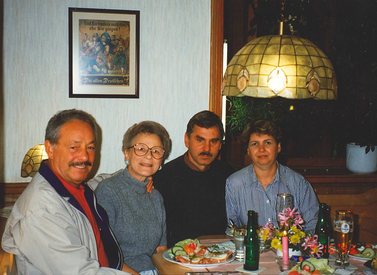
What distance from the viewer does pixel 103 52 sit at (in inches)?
106

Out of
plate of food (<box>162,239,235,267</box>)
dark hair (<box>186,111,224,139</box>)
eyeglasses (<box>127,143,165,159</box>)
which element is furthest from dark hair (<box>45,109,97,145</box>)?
dark hair (<box>186,111,224,139</box>)

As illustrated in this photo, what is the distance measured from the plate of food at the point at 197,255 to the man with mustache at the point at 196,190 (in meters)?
0.63

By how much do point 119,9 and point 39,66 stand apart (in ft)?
2.19

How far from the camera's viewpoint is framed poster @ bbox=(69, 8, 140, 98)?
2654mm

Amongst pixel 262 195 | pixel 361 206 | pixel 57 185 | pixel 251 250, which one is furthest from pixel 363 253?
pixel 57 185

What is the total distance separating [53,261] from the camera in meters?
1.53

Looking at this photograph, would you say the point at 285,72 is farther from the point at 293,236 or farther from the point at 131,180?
the point at 131,180

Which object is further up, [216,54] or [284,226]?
[216,54]

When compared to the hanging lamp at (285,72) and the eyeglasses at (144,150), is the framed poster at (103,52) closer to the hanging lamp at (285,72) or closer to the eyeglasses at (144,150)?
the eyeglasses at (144,150)

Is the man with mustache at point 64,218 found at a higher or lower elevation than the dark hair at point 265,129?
lower

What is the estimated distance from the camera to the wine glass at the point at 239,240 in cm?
180

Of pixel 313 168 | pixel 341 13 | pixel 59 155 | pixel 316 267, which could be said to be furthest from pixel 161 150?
pixel 341 13

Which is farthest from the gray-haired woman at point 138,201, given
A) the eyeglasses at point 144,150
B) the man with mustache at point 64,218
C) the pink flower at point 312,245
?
the pink flower at point 312,245

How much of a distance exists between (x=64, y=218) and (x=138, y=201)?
1.84ft
